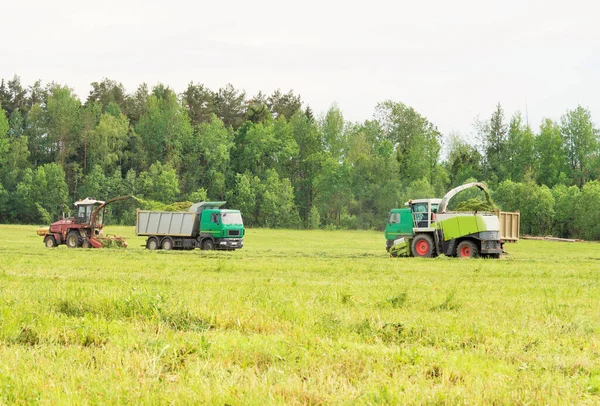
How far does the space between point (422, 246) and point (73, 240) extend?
21465mm

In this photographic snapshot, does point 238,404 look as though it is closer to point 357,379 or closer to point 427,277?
point 357,379

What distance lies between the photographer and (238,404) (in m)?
6.11

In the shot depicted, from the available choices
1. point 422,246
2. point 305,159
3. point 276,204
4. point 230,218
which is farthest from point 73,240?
point 305,159

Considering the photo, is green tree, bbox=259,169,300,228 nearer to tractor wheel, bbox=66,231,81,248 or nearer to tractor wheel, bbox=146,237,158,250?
tractor wheel, bbox=146,237,158,250

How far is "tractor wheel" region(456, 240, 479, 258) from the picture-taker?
34.9m

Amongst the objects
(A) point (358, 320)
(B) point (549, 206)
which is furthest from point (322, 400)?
(B) point (549, 206)

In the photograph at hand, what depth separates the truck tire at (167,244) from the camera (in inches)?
1795

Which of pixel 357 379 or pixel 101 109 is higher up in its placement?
pixel 101 109

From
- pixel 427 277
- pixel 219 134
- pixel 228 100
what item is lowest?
pixel 427 277

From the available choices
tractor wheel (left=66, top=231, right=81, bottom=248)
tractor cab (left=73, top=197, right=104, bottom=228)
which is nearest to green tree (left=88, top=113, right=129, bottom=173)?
tractor cab (left=73, top=197, right=104, bottom=228)

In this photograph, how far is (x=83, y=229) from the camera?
4509 cm

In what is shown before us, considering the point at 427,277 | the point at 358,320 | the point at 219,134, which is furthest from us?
the point at 219,134

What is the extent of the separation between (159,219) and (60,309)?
35.5 metres

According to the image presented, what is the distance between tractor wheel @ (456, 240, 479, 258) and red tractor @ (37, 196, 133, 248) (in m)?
20.4
